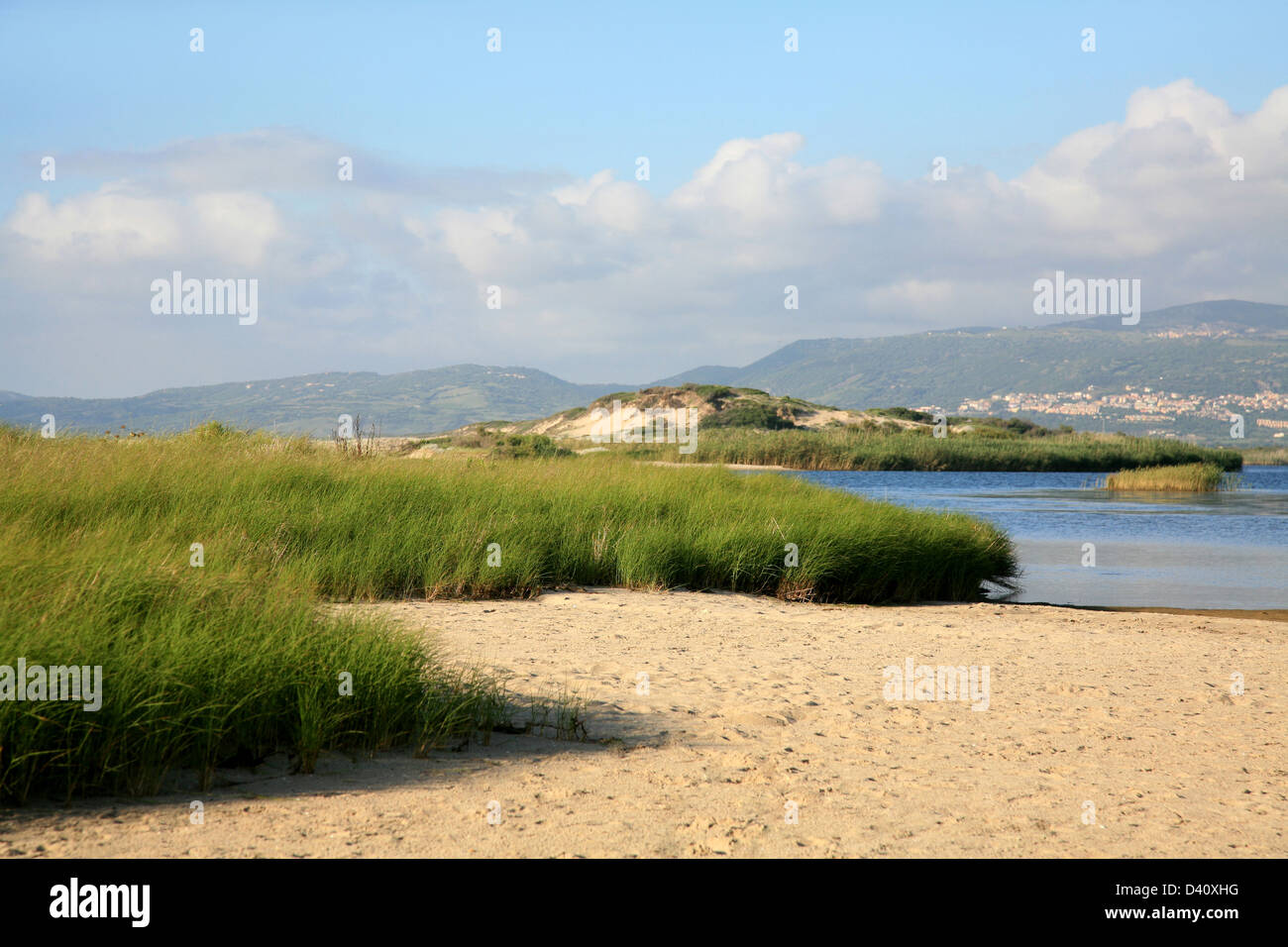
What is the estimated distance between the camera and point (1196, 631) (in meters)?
10.2

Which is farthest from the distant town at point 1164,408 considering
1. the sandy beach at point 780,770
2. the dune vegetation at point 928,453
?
the sandy beach at point 780,770

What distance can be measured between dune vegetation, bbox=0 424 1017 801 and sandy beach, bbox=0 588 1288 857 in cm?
23

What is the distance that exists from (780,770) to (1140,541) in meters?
17.6

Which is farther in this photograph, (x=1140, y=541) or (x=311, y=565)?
(x=1140, y=541)

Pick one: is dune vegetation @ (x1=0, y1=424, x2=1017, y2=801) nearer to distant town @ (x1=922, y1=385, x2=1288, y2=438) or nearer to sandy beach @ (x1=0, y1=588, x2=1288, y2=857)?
sandy beach @ (x1=0, y1=588, x2=1288, y2=857)

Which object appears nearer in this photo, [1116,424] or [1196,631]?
[1196,631]

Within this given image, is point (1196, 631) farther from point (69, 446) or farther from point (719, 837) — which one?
point (69, 446)

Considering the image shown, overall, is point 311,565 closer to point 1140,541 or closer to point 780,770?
point 780,770

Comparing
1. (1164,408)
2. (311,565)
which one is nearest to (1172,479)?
(311,565)

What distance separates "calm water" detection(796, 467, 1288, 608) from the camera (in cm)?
1343

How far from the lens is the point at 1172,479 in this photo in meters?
38.3

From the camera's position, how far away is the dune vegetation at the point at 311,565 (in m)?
4.21

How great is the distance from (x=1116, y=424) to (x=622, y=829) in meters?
166
